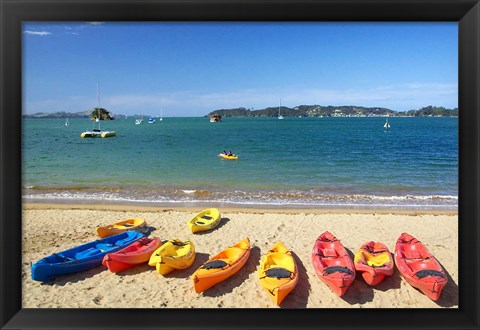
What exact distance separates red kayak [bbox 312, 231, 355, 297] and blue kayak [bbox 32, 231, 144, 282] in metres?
2.41

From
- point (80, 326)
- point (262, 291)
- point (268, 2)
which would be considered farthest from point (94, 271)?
point (268, 2)

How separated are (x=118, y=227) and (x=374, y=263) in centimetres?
363

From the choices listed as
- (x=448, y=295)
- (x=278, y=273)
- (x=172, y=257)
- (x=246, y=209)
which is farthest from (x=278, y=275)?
(x=246, y=209)

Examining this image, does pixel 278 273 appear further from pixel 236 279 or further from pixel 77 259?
pixel 77 259

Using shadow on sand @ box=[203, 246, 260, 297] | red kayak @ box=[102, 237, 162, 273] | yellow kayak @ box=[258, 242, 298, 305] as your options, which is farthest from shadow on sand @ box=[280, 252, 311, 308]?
red kayak @ box=[102, 237, 162, 273]

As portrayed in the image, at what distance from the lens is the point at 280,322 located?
144 cm

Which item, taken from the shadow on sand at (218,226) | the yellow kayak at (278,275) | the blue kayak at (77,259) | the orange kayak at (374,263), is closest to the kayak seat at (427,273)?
the orange kayak at (374,263)

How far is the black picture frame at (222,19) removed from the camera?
1416mm

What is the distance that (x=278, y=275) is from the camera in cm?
303

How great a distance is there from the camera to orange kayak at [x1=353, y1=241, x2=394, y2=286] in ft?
10.3

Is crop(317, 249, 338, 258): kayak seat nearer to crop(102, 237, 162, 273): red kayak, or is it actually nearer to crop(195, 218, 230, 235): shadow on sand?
crop(195, 218, 230, 235): shadow on sand

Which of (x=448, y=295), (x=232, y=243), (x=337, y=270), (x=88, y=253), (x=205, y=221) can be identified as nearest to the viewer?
(x=448, y=295)
